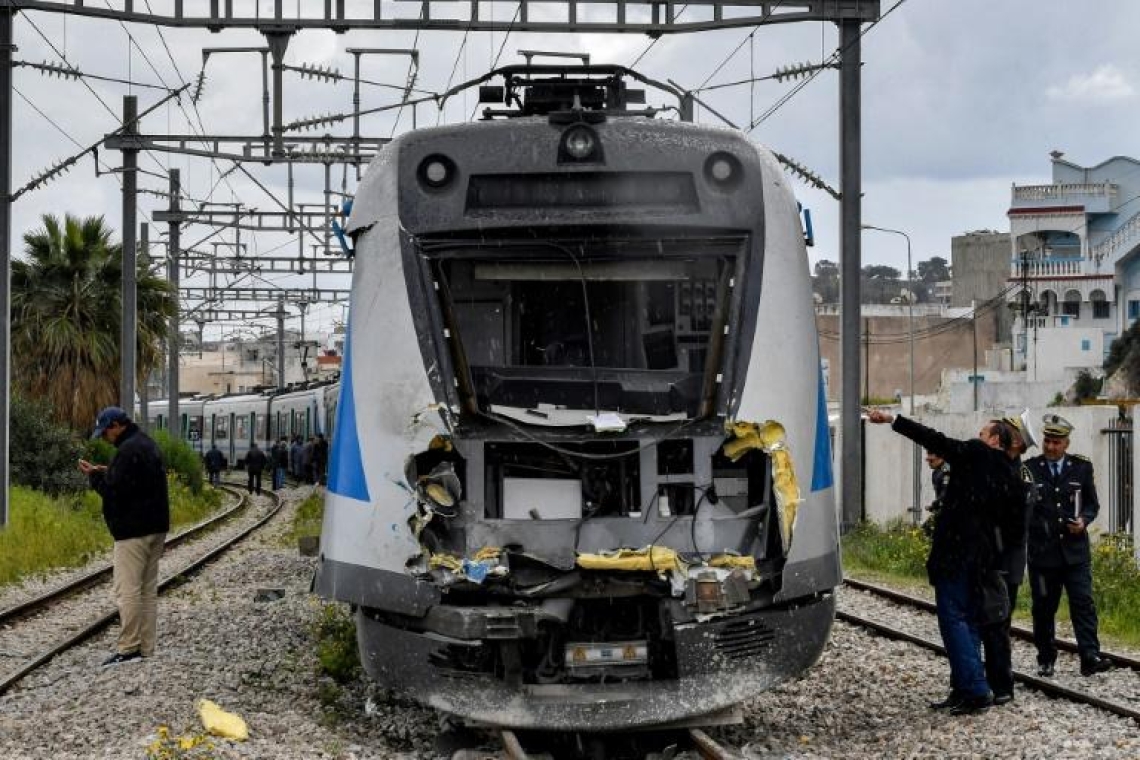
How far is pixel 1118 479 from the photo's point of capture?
18.3 meters

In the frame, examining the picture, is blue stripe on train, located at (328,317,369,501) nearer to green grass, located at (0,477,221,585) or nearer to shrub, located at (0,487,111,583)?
green grass, located at (0,477,221,585)

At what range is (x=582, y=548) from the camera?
8094 millimetres

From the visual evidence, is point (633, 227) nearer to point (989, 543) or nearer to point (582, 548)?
point (582, 548)

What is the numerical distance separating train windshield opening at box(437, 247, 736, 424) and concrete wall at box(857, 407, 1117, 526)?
36.4 ft

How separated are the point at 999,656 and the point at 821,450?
190cm

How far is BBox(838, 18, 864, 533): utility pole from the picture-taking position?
2072cm

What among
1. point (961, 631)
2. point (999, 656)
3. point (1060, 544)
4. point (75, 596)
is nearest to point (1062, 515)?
point (1060, 544)

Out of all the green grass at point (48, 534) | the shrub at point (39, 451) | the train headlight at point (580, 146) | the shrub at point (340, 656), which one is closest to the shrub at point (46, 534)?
the green grass at point (48, 534)

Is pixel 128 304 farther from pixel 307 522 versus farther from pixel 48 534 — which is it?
pixel 48 534

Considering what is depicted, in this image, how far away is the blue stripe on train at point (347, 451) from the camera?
8430 mm

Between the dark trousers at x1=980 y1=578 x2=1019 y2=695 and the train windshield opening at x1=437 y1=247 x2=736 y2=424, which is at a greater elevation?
the train windshield opening at x1=437 y1=247 x2=736 y2=424

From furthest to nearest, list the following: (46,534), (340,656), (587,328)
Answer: (46,534), (340,656), (587,328)

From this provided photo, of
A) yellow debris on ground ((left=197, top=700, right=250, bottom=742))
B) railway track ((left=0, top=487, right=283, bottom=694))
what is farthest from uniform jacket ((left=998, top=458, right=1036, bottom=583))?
railway track ((left=0, top=487, right=283, bottom=694))

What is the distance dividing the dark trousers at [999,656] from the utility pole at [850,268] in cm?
1152
